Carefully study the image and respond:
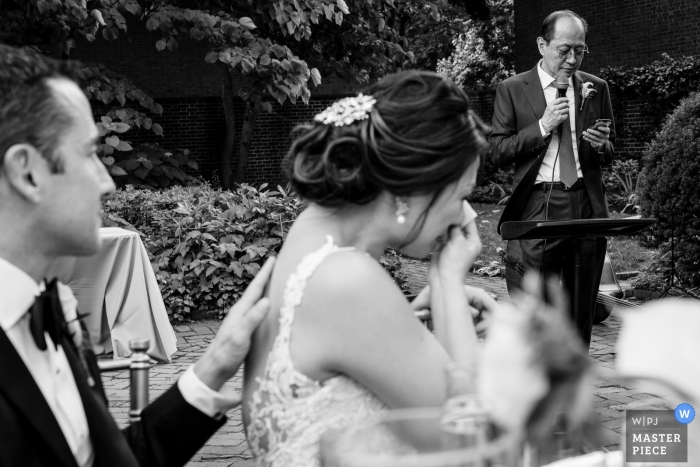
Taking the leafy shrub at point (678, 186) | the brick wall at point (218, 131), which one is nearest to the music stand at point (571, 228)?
the leafy shrub at point (678, 186)

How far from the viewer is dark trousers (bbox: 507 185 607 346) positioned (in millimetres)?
4957

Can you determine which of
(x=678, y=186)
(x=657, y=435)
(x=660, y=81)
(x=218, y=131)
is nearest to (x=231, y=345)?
(x=657, y=435)

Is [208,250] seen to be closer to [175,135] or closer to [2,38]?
[2,38]

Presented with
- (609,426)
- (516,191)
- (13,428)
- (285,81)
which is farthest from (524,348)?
(285,81)

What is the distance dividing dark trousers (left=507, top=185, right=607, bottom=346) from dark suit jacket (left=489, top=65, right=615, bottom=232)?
7 cm

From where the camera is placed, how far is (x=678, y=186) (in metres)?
7.69

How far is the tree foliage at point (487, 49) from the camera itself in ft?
98.9

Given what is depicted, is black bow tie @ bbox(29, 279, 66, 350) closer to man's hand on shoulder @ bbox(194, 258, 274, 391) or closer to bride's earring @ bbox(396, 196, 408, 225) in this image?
man's hand on shoulder @ bbox(194, 258, 274, 391)

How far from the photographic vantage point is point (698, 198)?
7.55 meters

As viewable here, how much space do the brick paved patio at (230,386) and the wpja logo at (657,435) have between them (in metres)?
1.48

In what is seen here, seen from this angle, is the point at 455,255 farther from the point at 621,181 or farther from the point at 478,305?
the point at 621,181

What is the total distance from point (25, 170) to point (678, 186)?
7.23m

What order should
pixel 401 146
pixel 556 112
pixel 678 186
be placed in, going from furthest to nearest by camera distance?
pixel 678 186 < pixel 556 112 < pixel 401 146

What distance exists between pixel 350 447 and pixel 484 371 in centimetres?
25
